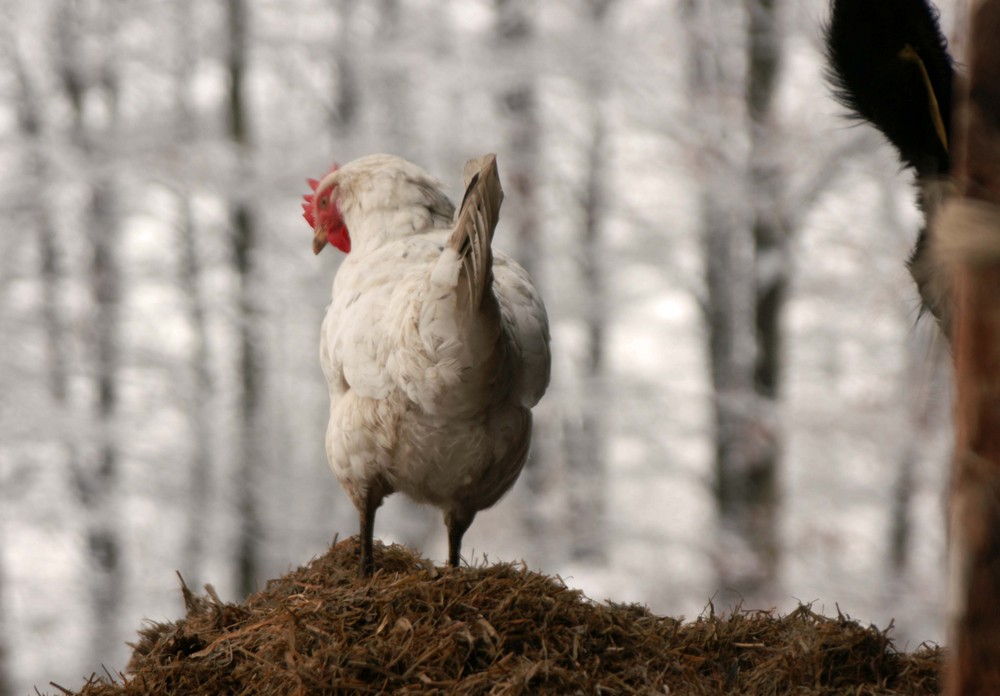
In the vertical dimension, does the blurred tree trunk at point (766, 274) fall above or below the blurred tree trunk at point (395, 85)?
below

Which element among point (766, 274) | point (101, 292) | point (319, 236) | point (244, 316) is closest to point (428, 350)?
point (319, 236)

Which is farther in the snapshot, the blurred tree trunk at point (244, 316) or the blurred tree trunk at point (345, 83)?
the blurred tree trunk at point (345, 83)

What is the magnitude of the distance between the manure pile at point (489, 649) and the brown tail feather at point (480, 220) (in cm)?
61

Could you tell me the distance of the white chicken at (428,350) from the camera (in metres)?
1.85

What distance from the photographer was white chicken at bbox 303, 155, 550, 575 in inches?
73.0

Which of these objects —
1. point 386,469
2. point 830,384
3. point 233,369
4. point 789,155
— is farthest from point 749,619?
point 233,369

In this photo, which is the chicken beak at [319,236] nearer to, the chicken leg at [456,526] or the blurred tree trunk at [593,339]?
the chicken leg at [456,526]

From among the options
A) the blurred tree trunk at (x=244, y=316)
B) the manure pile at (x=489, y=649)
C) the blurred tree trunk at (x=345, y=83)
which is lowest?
the manure pile at (x=489, y=649)

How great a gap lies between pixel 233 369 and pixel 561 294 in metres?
1.87

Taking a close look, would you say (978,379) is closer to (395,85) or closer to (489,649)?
(489,649)

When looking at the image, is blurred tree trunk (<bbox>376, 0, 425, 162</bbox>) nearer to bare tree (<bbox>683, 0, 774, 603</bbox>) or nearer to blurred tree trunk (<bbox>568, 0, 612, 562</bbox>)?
blurred tree trunk (<bbox>568, 0, 612, 562</bbox>)

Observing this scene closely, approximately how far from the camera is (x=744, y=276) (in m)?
4.85

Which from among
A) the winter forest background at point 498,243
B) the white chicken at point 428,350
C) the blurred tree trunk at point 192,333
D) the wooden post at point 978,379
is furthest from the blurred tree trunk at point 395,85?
the wooden post at point 978,379

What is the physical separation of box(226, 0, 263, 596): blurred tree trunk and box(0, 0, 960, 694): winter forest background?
18mm
